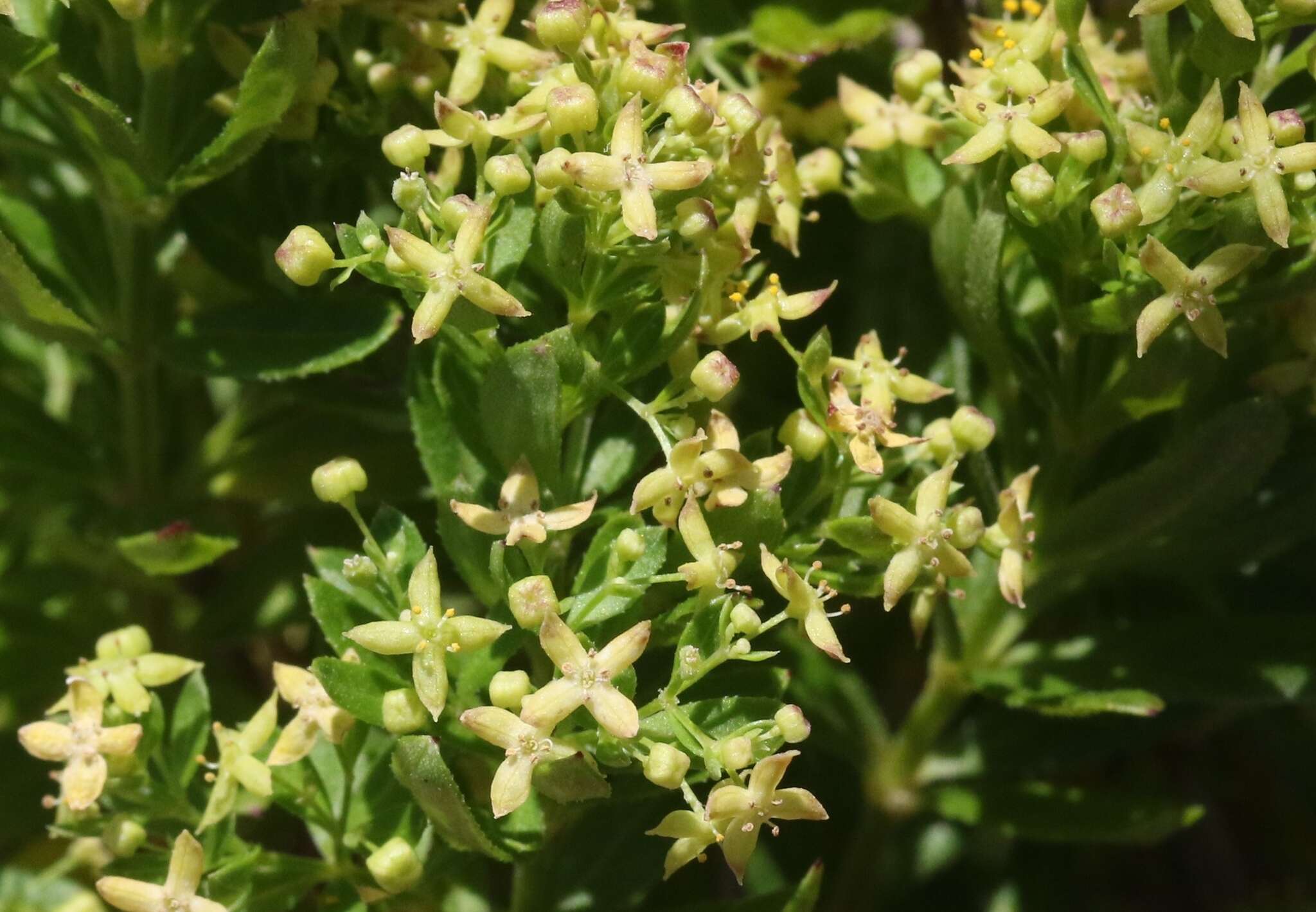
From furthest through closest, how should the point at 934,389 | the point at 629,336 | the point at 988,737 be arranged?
the point at 988,737 → the point at 934,389 → the point at 629,336

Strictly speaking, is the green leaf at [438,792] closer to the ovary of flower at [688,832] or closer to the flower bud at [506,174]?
the ovary of flower at [688,832]

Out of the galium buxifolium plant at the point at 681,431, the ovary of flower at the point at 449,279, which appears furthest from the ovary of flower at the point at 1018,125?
the ovary of flower at the point at 449,279

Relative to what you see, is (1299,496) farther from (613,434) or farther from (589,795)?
(589,795)

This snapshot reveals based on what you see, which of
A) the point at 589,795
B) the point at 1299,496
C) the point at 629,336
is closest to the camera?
the point at 589,795

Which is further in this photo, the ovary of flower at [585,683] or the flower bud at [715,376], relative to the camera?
the flower bud at [715,376]

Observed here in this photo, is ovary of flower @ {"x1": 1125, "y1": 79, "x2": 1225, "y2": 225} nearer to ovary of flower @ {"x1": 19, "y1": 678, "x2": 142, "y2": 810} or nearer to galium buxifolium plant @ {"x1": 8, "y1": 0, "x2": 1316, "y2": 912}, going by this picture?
galium buxifolium plant @ {"x1": 8, "y1": 0, "x2": 1316, "y2": 912}

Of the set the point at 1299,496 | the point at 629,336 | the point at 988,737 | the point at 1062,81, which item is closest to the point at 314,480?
the point at 629,336
